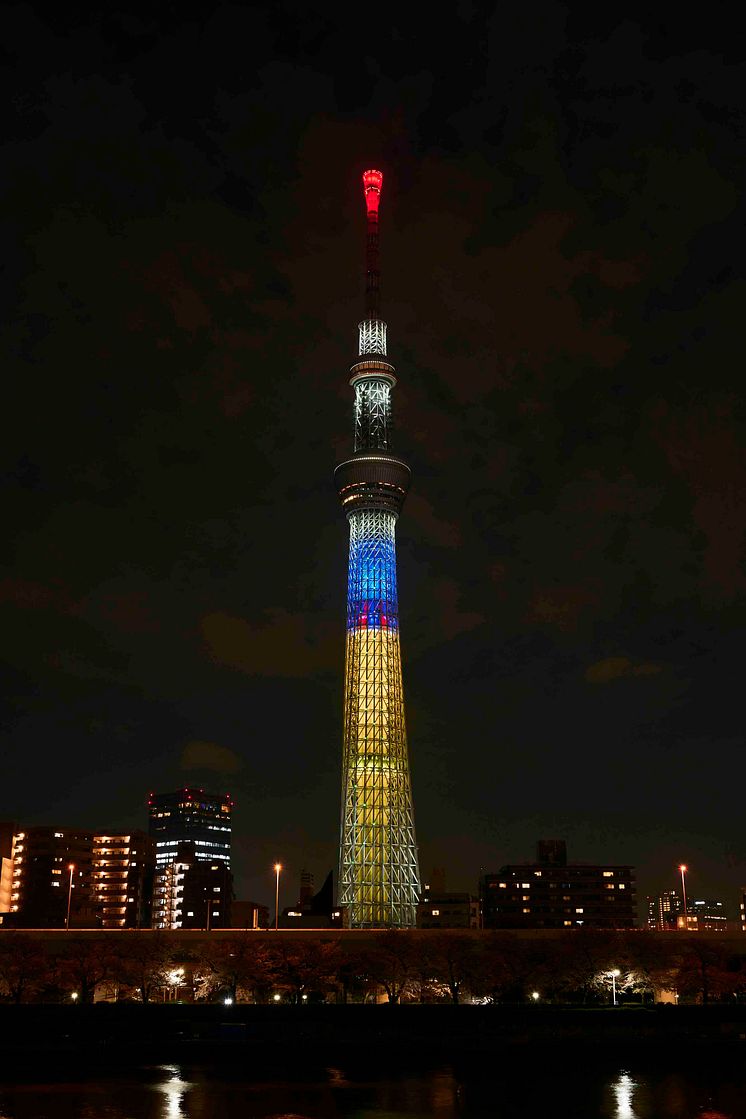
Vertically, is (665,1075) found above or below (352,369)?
below

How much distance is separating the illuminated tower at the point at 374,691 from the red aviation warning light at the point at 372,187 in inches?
11.9

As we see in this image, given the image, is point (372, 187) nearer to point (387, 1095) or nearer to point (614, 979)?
point (614, 979)

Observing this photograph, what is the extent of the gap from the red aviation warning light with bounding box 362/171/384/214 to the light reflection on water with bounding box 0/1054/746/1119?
4788 inches

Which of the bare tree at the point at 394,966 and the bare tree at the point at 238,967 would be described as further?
the bare tree at the point at 394,966

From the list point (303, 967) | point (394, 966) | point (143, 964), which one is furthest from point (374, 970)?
point (143, 964)

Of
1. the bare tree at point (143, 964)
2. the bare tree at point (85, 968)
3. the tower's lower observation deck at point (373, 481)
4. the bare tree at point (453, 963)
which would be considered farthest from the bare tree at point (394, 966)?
the tower's lower observation deck at point (373, 481)

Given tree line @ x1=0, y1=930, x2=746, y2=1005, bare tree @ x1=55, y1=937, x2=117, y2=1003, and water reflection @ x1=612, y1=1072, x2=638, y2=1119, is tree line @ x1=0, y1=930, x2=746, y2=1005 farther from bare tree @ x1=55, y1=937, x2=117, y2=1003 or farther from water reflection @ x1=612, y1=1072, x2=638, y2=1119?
water reflection @ x1=612, y1=1072, x2=638, y2=1119

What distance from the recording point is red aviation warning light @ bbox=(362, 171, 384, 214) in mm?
167750

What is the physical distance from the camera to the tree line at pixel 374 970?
3922 inches

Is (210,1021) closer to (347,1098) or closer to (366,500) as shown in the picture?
(347,1098)

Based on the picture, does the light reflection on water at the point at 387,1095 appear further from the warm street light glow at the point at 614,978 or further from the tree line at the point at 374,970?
the warm street light glow at the point at 614,978

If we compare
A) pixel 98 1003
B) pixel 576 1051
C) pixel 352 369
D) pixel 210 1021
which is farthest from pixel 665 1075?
pixel 352 369

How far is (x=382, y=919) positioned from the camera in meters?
146

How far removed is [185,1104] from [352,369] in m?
118
